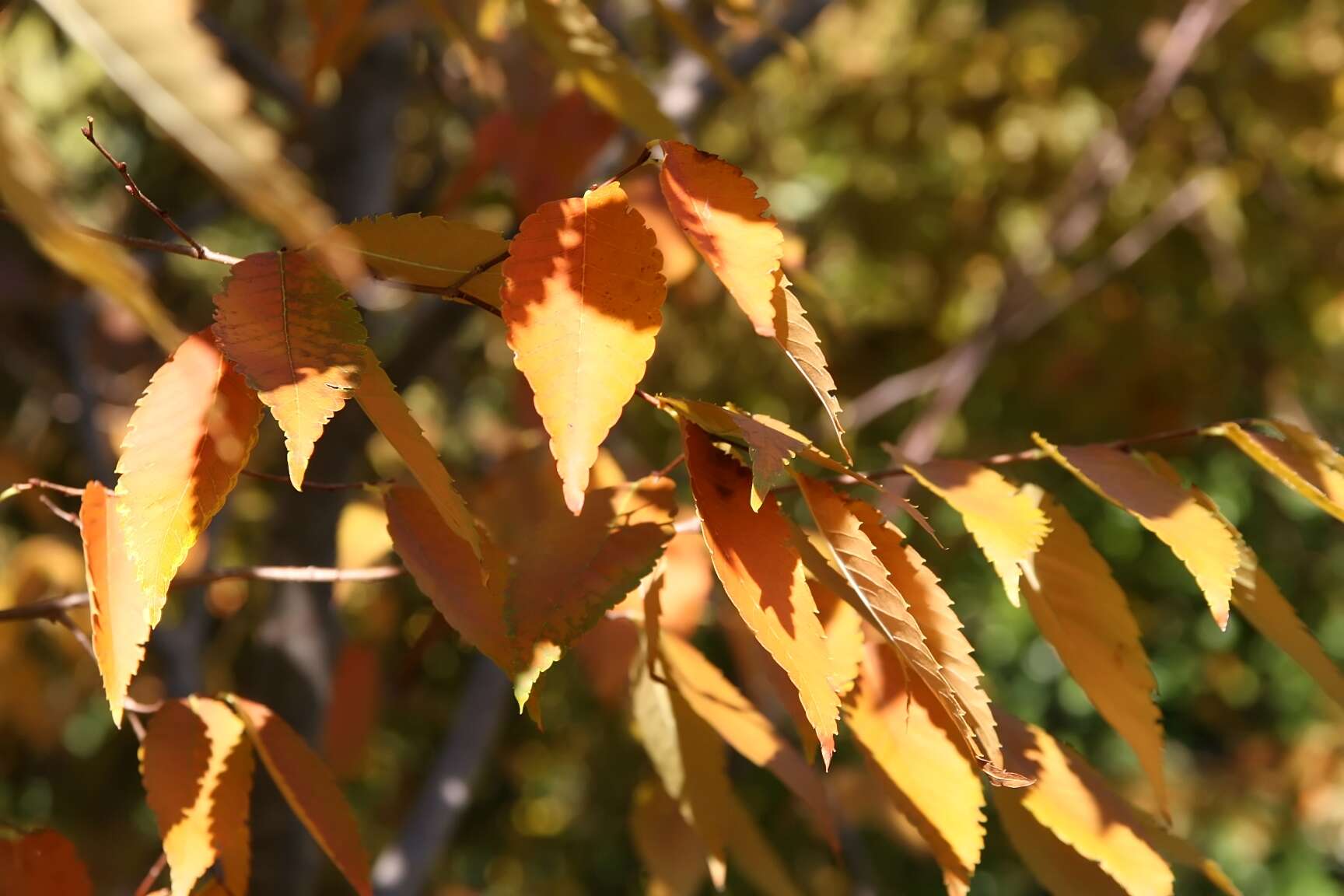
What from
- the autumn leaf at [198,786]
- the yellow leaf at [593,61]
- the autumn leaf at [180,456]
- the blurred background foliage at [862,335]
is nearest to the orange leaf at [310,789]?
the autumn leaf at [198,786]

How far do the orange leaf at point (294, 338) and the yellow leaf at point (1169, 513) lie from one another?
24 cm

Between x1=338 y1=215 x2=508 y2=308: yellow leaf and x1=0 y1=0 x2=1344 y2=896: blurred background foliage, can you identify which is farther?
x1=0 y1=0 x2=1344 y2=896: blurred background foliage

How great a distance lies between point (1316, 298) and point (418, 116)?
1.45 metres

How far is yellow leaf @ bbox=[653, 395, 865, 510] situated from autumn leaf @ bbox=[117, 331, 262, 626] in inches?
5.6

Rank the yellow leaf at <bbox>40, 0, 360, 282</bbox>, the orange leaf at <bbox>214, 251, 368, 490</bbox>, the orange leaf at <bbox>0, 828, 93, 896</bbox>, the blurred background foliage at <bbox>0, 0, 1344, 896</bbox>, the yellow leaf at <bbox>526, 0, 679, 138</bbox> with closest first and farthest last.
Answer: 1. the yellow leaf at <bbox>40, 0, 360, 282</bbox>
2. the orange leaf at <bbox>214, 251, 368, 490</bbox>
3. the orange leaf at <bbox>0, 828, 93, 896</bbox>
4. the yellow leaf at <bbox>526, 0, 679, 138</bbox>
5. the blurred background foliage at <bbox>0, 0, 1344, 896</bbox>

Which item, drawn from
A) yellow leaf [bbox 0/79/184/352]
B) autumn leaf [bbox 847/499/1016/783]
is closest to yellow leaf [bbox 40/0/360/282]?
yellow leaf [bbox 0/79/184/352]

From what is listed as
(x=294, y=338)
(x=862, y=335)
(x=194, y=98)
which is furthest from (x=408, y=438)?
(x=862, y=335)

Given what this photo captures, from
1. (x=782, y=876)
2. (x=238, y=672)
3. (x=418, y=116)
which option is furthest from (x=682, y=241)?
(x=418, y=116)

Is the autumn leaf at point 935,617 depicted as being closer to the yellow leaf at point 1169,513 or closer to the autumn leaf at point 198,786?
the yellow leaf at point 1169,513

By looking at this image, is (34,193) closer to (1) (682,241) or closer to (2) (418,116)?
(1) (682,241)

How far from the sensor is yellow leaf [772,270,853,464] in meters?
0.37

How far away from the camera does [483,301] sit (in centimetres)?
42

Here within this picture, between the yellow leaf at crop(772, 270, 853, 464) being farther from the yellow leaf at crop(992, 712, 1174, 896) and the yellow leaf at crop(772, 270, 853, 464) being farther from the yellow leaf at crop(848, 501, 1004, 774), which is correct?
the yellow leaf at crop(992, 712, 1174, 896)

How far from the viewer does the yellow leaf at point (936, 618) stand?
1.26 feet
